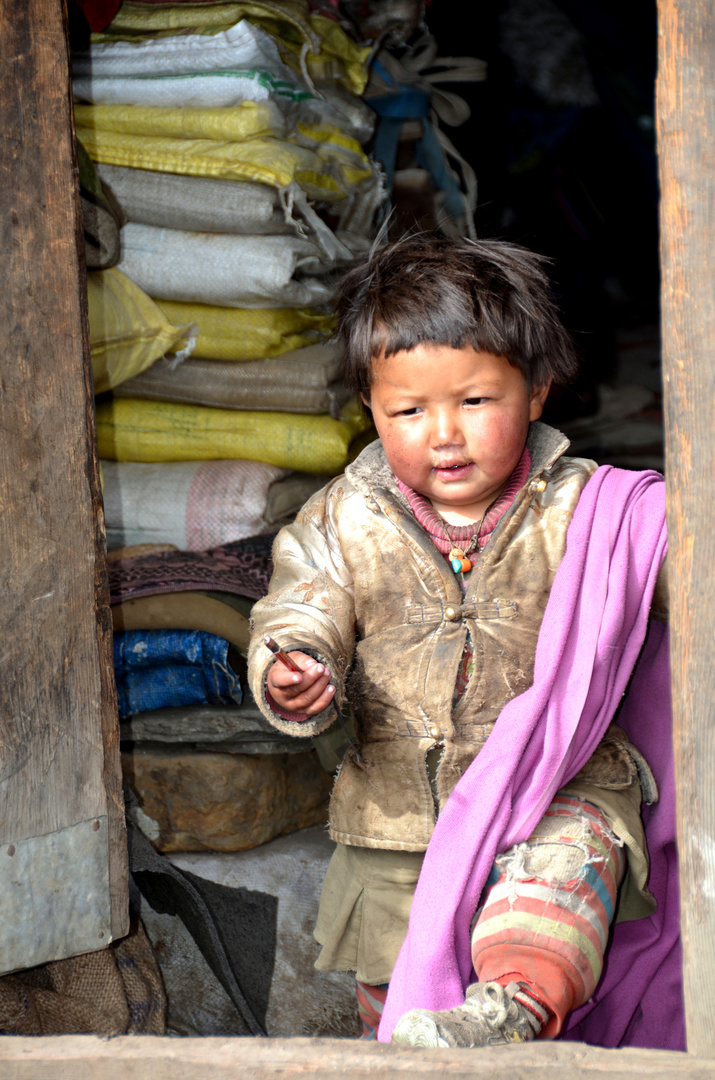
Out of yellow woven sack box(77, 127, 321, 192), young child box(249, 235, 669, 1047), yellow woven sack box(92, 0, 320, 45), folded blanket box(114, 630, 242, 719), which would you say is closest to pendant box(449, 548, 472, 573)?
young child box(249, 235, 669, 1047)

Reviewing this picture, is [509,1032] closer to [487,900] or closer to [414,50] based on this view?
[487,900]

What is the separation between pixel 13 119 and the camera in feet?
4.97

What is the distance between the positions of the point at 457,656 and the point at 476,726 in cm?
13

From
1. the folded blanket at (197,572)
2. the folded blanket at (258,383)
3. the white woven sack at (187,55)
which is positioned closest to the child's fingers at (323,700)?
the folded blanket at (197,572)

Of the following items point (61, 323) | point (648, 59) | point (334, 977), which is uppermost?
point (648, 59)

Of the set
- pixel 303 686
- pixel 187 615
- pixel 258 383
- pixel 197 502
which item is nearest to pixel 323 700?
pixel 303 686

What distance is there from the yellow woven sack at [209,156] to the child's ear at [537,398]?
1.20 metres

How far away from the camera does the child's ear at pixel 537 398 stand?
1.72m

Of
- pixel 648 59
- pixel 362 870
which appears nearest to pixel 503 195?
pixel 648 59

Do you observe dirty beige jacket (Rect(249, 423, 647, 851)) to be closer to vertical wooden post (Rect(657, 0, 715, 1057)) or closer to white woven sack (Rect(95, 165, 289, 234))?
vertical wooden post (Rect(657, 0, 715, 1057))

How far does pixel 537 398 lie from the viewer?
5.70 ft

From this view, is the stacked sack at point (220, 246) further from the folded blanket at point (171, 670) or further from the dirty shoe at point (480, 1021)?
the dirty shoe at point (480, 1021)

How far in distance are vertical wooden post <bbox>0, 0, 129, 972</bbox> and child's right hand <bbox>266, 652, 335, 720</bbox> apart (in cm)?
38

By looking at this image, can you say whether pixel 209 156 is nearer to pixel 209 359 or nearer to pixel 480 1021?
pixel 209 359
